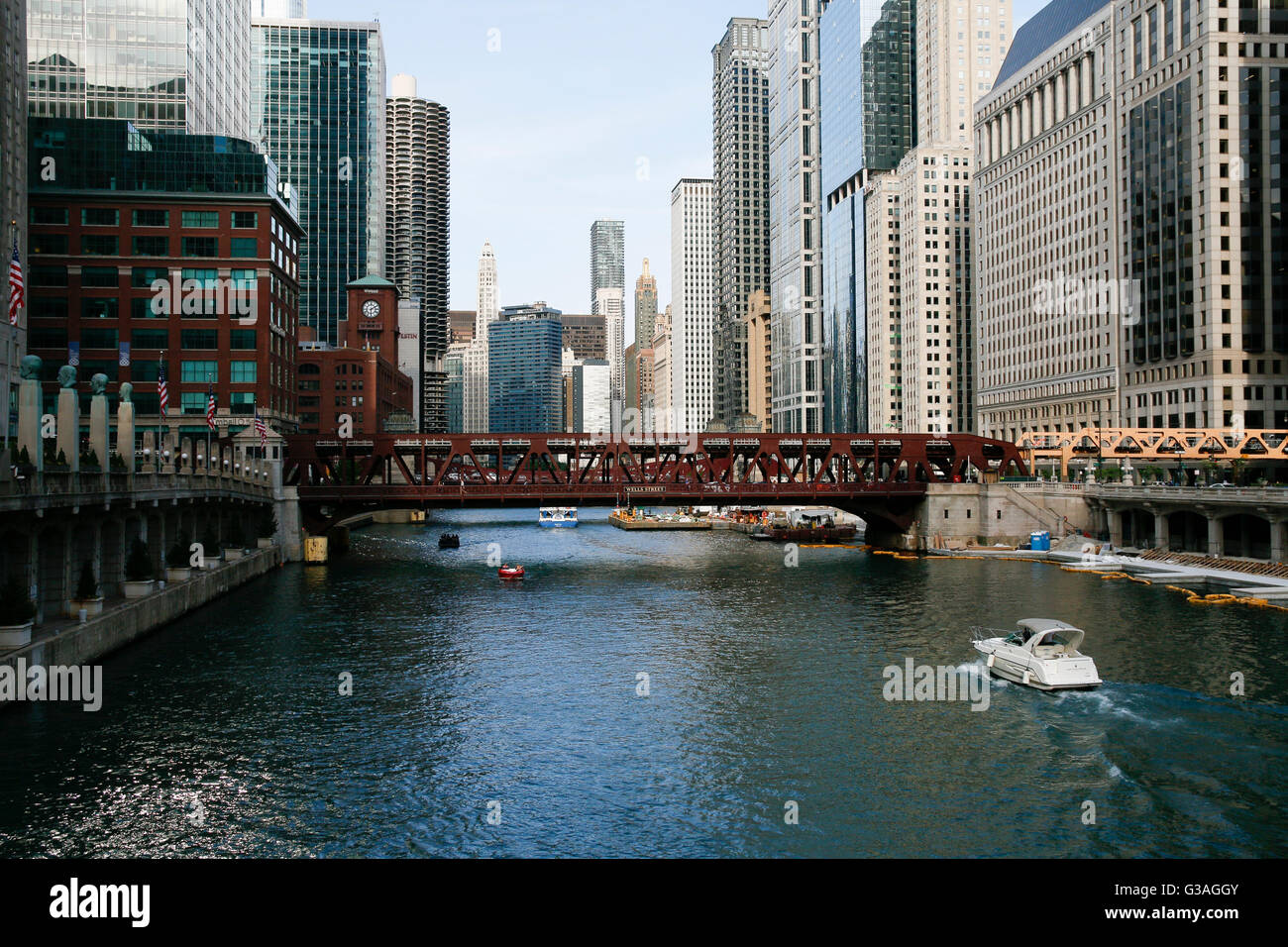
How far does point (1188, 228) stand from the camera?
133125 mm

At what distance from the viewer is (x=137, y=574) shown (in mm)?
57406

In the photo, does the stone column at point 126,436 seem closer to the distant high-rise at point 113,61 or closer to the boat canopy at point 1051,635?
the boat canopy at point 1051,635

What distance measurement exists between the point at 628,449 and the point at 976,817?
8015 centimetres

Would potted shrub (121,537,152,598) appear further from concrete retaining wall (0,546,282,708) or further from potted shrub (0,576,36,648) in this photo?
potted shrub (0,576,36,648)

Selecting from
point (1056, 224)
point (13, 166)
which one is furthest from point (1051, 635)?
point (1056, 224)

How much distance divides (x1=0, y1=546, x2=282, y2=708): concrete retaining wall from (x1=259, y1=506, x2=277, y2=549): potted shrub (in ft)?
46.8

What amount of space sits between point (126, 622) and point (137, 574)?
648 cm

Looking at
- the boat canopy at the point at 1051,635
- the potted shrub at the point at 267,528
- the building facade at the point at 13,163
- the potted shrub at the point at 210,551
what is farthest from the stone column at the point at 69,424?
the potted shrub at the point at 267,528

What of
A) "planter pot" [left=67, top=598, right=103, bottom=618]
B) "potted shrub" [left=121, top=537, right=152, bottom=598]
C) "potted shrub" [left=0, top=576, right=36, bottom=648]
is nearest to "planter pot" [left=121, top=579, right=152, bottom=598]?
"potted shrub" [left=121, top=537, right=152, bottom=598]

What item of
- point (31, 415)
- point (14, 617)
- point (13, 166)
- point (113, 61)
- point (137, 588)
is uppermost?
point (113, 61)

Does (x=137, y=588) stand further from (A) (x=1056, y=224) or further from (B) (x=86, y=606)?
(A) (x=1056, y=224)

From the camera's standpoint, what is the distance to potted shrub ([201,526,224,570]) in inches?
2870

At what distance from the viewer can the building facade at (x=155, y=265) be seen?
107875 mm
